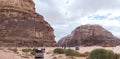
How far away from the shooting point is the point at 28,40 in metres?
94.7

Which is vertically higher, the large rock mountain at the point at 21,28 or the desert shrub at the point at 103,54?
the large rock mountain at the point at 21,28

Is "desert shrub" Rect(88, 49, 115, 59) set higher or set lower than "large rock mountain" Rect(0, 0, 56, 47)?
lower

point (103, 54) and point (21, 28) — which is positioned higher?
point (21, 28)

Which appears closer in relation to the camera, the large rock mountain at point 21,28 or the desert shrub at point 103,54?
the desert shrub at point 103,54

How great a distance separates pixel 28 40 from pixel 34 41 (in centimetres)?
222

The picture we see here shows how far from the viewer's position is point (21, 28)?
96.8 metres

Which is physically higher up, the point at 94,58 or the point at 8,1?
the point at 8,1

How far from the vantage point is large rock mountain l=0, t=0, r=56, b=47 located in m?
92.4

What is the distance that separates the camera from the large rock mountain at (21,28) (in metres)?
92.4

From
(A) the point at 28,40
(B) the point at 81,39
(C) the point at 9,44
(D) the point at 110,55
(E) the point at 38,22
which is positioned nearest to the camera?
(D) the point at 110,55

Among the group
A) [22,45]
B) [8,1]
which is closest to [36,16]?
[8,1]

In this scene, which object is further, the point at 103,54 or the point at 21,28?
the point at 21,28

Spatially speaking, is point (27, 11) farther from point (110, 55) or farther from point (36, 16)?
point (110, 55)

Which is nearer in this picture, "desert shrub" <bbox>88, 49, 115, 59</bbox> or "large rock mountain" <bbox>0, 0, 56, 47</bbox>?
"desert shrub" <bbox>88, 49, 115, 59</bbox>
